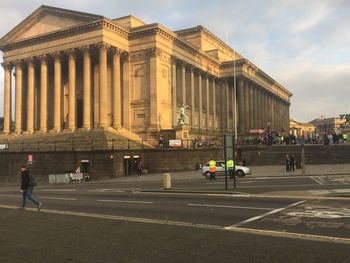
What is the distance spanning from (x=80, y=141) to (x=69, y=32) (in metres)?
17.3

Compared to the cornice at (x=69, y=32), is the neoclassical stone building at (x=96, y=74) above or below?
below

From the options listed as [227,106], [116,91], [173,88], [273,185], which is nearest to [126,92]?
[116,91]

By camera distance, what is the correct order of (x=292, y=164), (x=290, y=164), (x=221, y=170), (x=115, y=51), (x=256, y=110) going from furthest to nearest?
1. (x=256, y=110)
2. (x=115, y=51)
3. (x=290, y=164)
4. (x=292, y=164)
5. (x=221, y=170)

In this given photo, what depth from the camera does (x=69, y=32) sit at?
59594 millimetres

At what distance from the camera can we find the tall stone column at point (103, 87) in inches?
2243

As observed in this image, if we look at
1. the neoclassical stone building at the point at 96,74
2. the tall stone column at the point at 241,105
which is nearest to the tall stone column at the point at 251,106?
the tall stone column at the point at 241,105

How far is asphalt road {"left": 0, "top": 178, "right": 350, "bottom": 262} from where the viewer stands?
8.55 metres

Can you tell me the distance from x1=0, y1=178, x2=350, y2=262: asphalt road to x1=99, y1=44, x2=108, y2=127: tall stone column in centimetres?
4068

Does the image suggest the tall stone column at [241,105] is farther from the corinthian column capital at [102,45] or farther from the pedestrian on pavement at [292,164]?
the pedestrian on pavement at [292,164]

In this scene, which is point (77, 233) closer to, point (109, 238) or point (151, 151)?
point (109, 238)

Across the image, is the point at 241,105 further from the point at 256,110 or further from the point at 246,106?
the point at 256,110

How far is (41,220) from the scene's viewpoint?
1364 cm

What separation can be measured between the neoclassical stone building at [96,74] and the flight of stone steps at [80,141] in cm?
196

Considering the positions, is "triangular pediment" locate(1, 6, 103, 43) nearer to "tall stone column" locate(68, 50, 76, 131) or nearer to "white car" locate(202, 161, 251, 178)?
"tall stone column" locate(68, 50, 76, 131)
